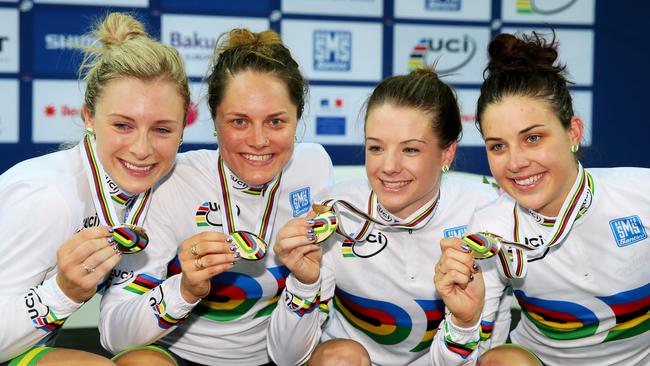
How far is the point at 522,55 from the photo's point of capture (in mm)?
2309

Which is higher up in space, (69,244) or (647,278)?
(69,244)

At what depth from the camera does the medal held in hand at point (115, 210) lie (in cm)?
201

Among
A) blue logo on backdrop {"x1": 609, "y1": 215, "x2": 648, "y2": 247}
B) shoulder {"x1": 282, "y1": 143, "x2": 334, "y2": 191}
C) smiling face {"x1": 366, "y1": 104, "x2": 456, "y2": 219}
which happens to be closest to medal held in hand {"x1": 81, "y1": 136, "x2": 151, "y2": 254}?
shoulder {"x1": 282, "y1": 143, "x2": 334, "y2": 191}

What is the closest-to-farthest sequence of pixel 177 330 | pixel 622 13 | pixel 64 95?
1. pixel 177 330
2. pixel 64 95
3. pixel 622 13

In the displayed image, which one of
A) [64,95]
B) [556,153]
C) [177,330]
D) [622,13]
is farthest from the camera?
[622,13]

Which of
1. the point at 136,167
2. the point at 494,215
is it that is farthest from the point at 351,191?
the point at 136,167

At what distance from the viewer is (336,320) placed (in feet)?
8.91

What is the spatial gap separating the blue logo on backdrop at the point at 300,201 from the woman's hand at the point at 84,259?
79 cm

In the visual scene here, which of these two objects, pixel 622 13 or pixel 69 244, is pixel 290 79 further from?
pixel 622 13

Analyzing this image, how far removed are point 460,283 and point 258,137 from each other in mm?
810

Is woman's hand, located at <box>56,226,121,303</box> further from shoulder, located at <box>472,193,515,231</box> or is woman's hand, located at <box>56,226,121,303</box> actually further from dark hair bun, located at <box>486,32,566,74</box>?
dark hair bun, located at <box>486,32,566,74</box>

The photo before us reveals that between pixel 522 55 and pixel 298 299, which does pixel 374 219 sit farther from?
pixel 522 55

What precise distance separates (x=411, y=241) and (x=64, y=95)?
358cm

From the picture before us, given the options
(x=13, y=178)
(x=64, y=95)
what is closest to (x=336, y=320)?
(x=13, y=178)
